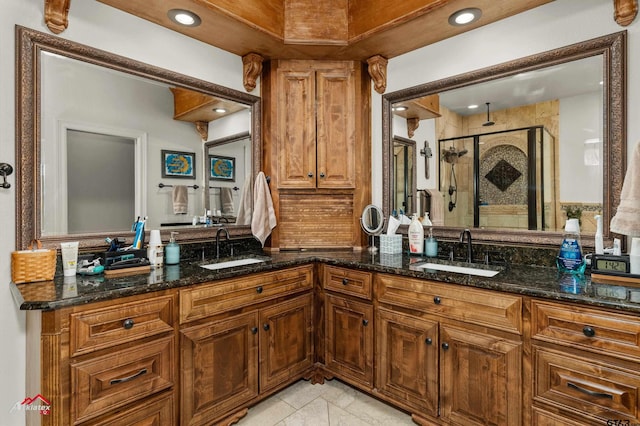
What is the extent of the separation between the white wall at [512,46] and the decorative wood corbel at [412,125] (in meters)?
0.24

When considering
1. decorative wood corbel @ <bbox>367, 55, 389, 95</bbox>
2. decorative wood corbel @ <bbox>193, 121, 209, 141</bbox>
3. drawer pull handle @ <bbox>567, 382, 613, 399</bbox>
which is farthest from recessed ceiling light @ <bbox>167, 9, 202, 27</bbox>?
drawer pull handle @ <bbox>567, 382, 613, 399</bbox>

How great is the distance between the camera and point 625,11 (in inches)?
68.2

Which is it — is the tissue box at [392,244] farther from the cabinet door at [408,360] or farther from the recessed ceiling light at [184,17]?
the recessed ceiling light at [184,17]

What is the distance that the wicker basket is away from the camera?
158 centimetres

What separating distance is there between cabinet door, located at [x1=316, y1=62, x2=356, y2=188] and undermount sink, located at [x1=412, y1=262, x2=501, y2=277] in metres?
0.91

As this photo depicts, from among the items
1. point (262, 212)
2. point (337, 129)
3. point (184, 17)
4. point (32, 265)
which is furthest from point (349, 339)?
point (184, 17)

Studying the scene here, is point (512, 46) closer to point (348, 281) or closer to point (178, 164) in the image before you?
point (348, 281)

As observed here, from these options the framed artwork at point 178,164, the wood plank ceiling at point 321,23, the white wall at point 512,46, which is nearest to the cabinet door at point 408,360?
the white wall at point 512,46

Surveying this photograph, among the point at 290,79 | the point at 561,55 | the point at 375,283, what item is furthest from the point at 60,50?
the point at 561,55

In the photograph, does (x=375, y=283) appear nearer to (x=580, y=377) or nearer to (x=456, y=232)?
(x=456, y=232)

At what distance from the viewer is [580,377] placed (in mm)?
1377

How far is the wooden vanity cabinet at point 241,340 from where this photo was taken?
5.62 feet

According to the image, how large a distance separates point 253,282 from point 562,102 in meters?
2.09

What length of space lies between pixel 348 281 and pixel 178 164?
4.64 feet
